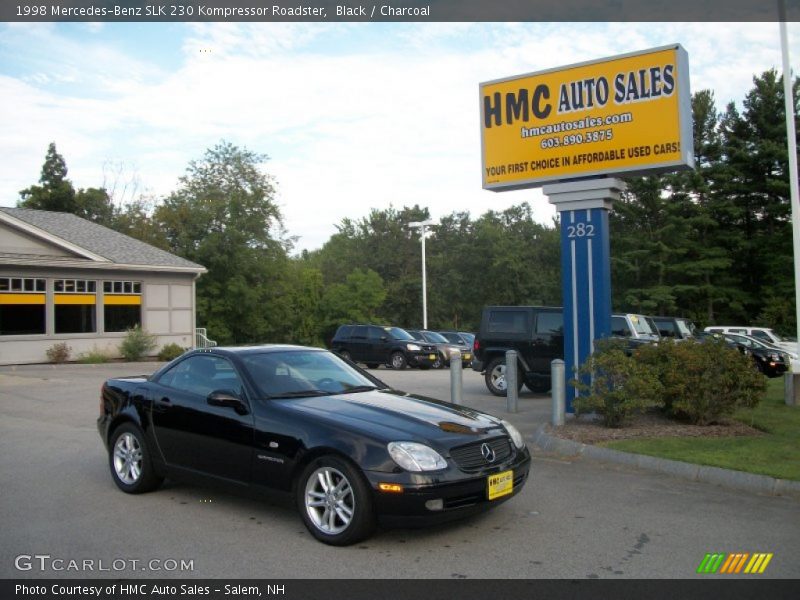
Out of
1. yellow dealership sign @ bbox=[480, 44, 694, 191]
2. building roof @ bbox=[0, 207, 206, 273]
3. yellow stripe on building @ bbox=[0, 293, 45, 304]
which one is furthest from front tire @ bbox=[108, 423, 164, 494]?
building roof @ bbox=[0, 207, 206, 273]

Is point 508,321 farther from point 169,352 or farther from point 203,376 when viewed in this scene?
point 169,352

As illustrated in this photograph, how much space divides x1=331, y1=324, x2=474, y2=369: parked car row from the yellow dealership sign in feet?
43.9

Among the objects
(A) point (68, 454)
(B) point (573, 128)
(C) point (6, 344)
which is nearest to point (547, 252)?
(C) point (6, 344)

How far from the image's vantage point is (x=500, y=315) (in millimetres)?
16438

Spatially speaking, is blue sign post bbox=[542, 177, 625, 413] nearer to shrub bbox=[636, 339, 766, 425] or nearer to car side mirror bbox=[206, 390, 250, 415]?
shrub bbox=[636, 339, 766, 425]

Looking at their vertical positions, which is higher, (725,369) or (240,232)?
(240,232)

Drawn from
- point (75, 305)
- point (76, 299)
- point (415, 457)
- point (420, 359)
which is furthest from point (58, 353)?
point (415, 457)

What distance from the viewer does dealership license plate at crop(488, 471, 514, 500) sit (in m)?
5.54

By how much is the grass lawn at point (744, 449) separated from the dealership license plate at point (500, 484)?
3119mm

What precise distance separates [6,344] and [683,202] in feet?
120

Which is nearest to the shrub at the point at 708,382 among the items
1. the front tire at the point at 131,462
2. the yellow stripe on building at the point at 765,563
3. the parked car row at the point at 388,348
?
the yellow stripe on building at the point at 765,563

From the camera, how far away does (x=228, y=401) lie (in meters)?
6.12

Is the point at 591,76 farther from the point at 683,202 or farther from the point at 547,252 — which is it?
the point at 547,252

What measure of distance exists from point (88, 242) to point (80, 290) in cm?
288
